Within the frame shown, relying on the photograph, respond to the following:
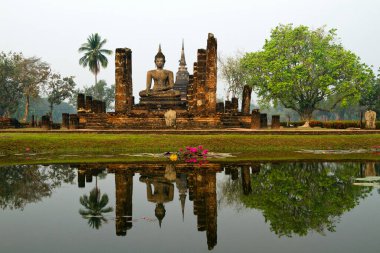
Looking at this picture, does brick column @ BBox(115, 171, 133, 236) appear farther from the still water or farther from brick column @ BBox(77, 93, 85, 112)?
brick column @ BBox(77, 93, 85, 112)

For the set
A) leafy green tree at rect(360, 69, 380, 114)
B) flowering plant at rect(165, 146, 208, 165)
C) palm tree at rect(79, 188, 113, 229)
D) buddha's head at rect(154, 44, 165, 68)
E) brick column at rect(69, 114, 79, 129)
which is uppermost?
buddha's head at rect(154, 44, 165, 68)

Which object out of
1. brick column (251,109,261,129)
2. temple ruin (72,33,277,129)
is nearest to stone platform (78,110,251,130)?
temple ruin (72,33,277,129)

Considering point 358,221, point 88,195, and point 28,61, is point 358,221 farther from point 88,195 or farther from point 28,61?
point 28,61

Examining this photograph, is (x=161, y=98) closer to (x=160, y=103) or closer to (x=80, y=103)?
(x=160, y=103)

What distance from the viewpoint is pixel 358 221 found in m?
6.45

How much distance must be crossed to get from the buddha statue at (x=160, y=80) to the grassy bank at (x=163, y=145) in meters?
12.0

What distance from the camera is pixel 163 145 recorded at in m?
17.7

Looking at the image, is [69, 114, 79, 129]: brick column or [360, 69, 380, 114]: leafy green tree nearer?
[69, 114, 79, 129]: brick column

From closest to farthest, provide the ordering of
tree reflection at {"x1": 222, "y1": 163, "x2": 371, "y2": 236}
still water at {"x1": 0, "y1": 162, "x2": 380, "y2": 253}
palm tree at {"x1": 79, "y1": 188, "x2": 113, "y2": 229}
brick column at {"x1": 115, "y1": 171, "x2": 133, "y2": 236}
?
1. still water at {"x1": 0, "y1": 162, "x2": 380, "y2": 253}
2. brick column at {"x1": 115, "y1": 171, "x2": 133, "y2": 236}
3. tree reflection at {"x1": 222, "y1": 163, "x2": 371, "y2": 236}
4. palm tree at {"x1": 79, "y1": 188, "x2": 113, "y2": 229}

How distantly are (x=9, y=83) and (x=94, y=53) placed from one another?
12.9 m

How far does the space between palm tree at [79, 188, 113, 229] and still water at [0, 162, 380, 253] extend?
0.02 m

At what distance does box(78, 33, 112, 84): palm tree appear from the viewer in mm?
61219

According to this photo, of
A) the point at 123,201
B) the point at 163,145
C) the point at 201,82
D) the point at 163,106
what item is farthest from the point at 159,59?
the point at 123,201

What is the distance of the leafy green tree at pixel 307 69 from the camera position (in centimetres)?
4250
